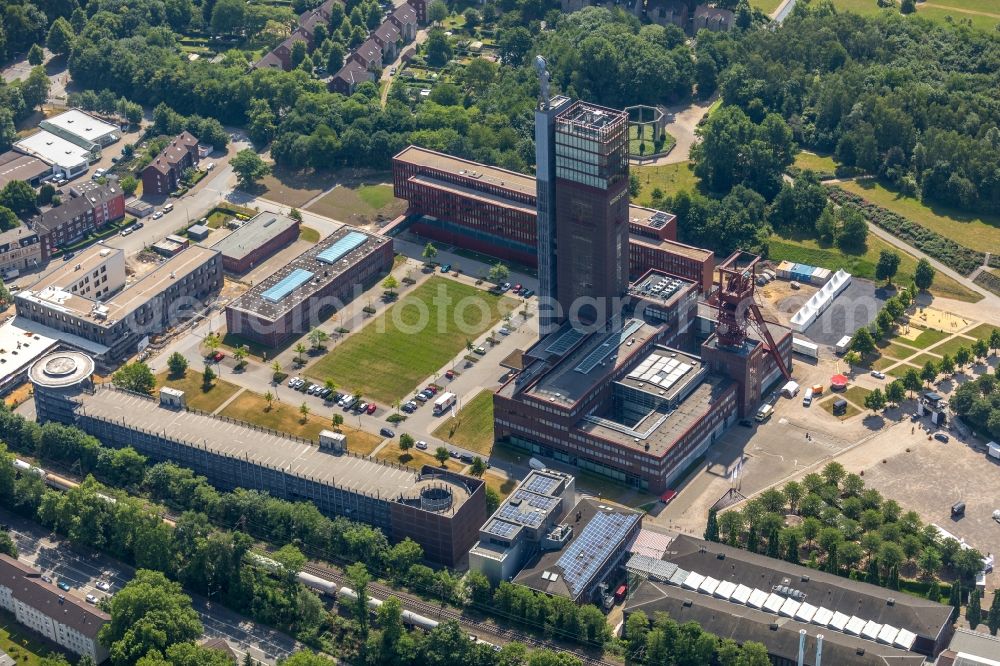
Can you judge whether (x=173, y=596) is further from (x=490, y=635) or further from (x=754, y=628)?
(x=754, y=628)

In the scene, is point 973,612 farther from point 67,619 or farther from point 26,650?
point 26,650

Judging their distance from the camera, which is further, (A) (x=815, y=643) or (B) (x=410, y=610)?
(B) (x=410, y=610)

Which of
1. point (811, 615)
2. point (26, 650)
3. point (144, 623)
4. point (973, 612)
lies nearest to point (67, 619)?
point (26, 650)

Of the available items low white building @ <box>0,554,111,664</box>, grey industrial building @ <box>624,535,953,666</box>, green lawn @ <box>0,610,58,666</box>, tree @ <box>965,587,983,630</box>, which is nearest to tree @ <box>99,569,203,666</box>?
low white building @ <box>0,554,111,664</box>

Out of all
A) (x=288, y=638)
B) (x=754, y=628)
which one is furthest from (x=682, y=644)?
(x=288, y=638)

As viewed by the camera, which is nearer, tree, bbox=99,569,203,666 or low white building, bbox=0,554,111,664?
tree, bbox=99,569,203,666

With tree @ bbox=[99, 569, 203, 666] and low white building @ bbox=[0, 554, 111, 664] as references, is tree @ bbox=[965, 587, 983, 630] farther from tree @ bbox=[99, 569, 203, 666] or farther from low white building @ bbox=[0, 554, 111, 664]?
low white building @ bbox=[0, 554, 111, 664]

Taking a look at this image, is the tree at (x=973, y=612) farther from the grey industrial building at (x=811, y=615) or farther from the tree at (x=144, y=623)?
the tree at (x=144, y=623)
